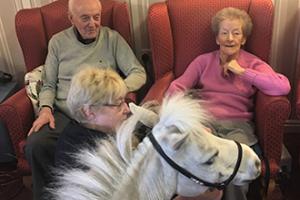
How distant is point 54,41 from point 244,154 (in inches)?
60.9

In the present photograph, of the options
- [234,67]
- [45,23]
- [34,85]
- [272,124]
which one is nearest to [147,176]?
[272,124]

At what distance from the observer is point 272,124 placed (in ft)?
6.04

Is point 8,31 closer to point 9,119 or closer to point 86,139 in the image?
point 9,119

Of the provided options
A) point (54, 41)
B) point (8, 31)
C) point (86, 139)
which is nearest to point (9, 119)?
point (54, 41)

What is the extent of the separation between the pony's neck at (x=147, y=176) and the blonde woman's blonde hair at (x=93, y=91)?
56cm

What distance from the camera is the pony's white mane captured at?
37.4 inches

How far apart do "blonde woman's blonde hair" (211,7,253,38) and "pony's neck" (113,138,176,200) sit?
50.6 inches

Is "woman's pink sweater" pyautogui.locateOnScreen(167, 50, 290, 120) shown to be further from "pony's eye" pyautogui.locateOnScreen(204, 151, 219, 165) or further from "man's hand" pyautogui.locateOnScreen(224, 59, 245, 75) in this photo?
"pony's eye" pyautogui.locateOnScreen(204, 151, 219, 165)

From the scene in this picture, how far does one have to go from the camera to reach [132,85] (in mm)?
2150

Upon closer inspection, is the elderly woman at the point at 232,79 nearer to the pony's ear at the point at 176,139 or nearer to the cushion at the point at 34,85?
the cushion at the point at 34,85

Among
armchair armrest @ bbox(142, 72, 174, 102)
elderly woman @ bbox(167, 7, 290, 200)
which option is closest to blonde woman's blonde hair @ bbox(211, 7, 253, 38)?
elderly woman @ bbox(167, 7, 290, 200)

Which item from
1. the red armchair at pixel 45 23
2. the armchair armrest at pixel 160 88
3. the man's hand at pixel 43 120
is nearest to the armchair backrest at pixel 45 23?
the red armchair at pixel 45 23

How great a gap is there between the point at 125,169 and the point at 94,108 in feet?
1.93

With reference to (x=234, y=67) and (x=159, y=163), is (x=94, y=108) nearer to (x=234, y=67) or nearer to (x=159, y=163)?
(x=159, y=163)
